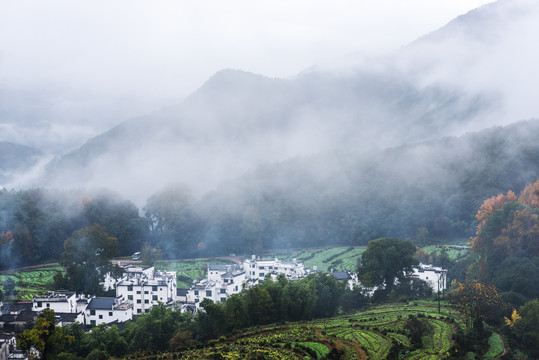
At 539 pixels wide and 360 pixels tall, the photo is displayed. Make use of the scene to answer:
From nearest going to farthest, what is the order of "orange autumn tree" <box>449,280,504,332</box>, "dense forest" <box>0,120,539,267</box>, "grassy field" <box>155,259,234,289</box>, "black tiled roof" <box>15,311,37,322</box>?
1. "orange autumn tree" <box>449,280,504,332</box>
2. "black tiled roof" <box>15,311,37,322</box>
3. "grassy field" <box>155,259,234,289</box>
4. "dense forest" <box>0,120,539,267</box>

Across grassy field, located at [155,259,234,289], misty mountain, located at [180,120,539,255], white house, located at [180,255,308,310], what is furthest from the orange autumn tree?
misty mountain, located at [180,120,539,255]

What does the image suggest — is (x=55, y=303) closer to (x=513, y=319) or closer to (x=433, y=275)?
(x=433, y=275)

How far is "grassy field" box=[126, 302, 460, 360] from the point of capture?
20.3 m

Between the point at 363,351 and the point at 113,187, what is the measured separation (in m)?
60.5

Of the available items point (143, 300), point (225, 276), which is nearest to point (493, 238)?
point (225, 276)

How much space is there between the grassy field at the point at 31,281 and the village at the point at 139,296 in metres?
3.94

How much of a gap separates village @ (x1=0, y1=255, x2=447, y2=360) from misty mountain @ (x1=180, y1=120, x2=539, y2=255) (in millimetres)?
16742

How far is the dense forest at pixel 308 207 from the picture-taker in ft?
197

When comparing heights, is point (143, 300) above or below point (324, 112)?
below

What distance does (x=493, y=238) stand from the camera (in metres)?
35.1

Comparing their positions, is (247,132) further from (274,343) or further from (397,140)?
(274,343)

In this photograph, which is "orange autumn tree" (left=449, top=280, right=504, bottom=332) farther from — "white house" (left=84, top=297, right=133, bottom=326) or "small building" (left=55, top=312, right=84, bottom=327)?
"small building" (left=55, top=312, right=84, bottom=327)

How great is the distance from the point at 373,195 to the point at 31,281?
1814 inches

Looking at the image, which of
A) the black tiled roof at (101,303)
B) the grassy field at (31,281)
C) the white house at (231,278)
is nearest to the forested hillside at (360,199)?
the white house at (231,278)
